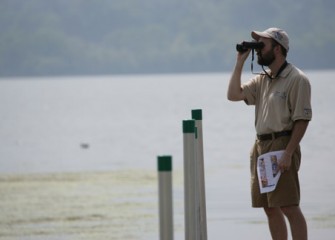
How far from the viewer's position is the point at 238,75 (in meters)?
7.95

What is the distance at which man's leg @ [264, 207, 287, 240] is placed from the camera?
788 centimetres

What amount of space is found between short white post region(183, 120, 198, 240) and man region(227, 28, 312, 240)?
19.5 inches

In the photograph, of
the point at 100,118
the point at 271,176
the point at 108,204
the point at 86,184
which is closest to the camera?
the point at 271,176

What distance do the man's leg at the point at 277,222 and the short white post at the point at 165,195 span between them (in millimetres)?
2040

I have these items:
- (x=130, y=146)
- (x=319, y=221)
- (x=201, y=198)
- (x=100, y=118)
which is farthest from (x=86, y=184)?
(x=100, y=118)

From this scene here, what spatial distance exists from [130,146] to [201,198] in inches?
899

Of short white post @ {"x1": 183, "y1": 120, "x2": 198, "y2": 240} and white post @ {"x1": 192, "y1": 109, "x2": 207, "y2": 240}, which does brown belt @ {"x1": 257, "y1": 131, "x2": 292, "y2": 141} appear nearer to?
short white post @ {"x1": 183, "y1": 120, "x2": 198, "y2": 240}

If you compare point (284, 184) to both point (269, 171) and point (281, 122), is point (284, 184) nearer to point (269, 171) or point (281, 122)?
point (269, 171)

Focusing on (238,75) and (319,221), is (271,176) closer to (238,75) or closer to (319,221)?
(238,75)

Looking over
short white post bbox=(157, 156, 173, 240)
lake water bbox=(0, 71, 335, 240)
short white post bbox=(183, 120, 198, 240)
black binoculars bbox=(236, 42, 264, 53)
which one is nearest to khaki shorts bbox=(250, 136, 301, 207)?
short white post bbox=(183, 120, 198, 240)

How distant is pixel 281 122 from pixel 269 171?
343 mm

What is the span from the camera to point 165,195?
5.79 m

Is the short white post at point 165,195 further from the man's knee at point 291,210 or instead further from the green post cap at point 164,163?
the man's knee at point 291,210

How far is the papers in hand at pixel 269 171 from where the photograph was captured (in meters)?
7.67
